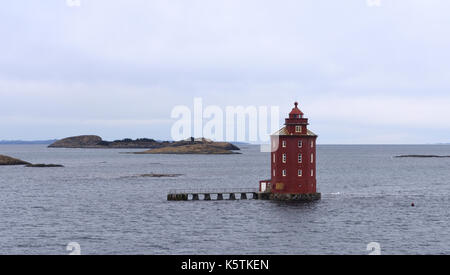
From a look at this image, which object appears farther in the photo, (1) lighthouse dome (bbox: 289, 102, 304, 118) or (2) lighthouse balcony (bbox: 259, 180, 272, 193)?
(2) lighthouse balcony (bbox: 259, 180, 272, 193)

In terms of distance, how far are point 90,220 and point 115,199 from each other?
22.6 meters

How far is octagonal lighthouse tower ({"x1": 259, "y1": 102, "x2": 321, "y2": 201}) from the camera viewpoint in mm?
70188

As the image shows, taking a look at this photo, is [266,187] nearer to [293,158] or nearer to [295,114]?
[293,158]

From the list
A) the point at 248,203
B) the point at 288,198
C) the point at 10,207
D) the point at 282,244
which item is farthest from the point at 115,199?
the point at 282,244

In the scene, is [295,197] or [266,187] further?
[266,187]

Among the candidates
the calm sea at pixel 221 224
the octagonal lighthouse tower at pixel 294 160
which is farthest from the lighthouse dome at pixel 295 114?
the calm sea at pixel 221 224

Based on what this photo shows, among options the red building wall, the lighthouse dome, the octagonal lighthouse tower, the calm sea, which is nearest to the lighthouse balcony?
the calm sea

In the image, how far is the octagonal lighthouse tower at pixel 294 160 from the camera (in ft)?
230

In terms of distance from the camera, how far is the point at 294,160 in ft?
230

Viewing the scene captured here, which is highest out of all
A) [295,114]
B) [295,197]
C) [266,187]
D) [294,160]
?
[295,114]

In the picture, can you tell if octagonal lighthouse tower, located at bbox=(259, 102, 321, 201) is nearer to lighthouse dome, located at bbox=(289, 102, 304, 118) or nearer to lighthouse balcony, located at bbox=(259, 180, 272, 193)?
lighthouse dome, located at bbox=(289, 102, 304, 118)

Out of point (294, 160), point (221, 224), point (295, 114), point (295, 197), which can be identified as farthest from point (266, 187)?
point (221, 224)
